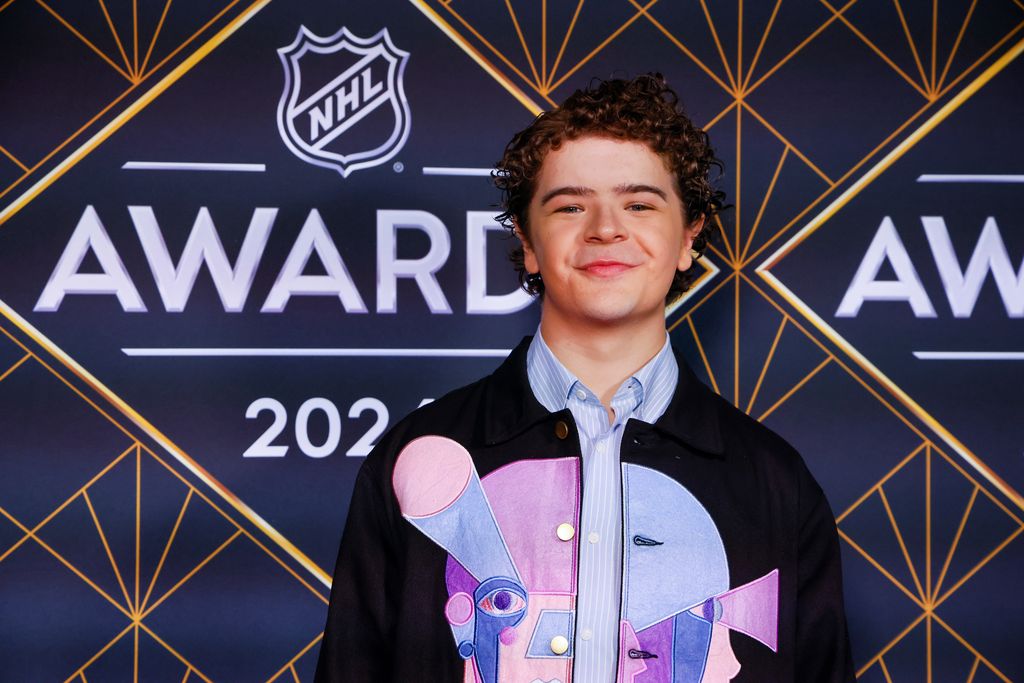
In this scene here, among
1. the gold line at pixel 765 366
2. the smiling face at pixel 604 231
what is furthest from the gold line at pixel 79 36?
the gold line at pixel 765 366

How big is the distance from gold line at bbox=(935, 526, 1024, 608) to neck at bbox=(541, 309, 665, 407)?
1051 mm

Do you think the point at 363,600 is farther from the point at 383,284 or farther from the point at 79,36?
the point at 79,36

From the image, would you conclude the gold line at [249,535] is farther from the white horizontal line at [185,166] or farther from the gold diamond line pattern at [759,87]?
the gold diamond line pattern at [759,87]

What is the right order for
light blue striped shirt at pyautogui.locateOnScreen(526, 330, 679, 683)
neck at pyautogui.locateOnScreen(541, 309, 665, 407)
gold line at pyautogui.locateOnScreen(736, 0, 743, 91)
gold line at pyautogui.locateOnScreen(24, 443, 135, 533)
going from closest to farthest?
light blue striped shirt at pyautogui.locateOnScreen(526, 330, 679, 683)
neck at pyautogui.locateOnScreen(541, 309, 665, 407)
gold line at pyautogui.locateOnScreen(24, 443, 135, 533)
gold line at pyautogui.locateOnScreen(736, 0, 743, 91)

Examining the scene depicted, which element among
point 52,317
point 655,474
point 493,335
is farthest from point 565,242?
point 52,317

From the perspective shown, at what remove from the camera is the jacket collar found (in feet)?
4.40

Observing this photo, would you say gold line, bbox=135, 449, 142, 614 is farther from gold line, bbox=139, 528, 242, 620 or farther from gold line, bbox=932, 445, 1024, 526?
gold line, bbox=932, 445, 1024, 526

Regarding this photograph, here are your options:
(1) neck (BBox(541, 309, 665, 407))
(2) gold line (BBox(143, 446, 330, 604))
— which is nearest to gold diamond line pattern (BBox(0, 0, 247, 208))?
(2) gold line (BBox(143, 446, 330, 604))

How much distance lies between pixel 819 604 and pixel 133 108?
1.62 meters

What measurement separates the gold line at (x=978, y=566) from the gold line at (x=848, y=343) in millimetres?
67

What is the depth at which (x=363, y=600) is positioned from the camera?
1393 millimetres

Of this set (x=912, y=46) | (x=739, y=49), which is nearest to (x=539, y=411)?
(x=739, y=49)

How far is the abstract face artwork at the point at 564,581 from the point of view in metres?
1.26

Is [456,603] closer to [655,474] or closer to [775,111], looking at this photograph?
[655,474]
